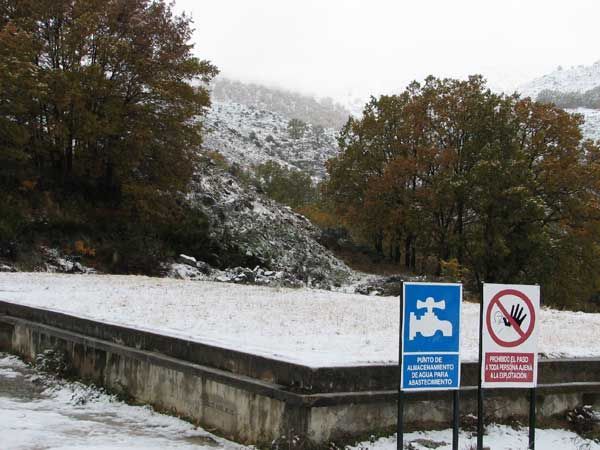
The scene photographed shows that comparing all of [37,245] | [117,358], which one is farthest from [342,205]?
[117,358]

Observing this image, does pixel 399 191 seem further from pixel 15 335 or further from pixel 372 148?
pixel 15 335

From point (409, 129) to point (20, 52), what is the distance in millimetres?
24990

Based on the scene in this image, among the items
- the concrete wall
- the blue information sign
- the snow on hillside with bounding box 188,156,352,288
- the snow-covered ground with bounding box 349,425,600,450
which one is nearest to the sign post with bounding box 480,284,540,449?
the blue information sign

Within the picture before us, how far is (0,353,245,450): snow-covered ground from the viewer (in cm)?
668

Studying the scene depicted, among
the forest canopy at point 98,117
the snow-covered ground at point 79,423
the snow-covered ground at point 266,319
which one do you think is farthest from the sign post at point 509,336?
the forest canopy at point 98,117

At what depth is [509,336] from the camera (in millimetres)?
6027

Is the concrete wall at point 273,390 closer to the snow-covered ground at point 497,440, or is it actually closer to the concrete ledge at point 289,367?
the concrete ledge at point 289,367

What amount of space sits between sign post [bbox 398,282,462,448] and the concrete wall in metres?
0.88

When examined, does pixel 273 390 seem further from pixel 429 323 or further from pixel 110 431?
pixel 110 431

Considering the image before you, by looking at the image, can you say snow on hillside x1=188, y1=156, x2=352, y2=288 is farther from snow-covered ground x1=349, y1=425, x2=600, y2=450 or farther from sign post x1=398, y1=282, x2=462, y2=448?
sign post x1=398, y1=282, x2=462, y2=448

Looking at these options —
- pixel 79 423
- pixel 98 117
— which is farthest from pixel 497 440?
pixel 98 117

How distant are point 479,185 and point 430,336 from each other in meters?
31.1

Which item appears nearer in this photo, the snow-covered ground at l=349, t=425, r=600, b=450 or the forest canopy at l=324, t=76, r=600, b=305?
the snow-covered ground at l=349, t=425, r=600, b=450

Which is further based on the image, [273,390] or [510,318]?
[273,390]
